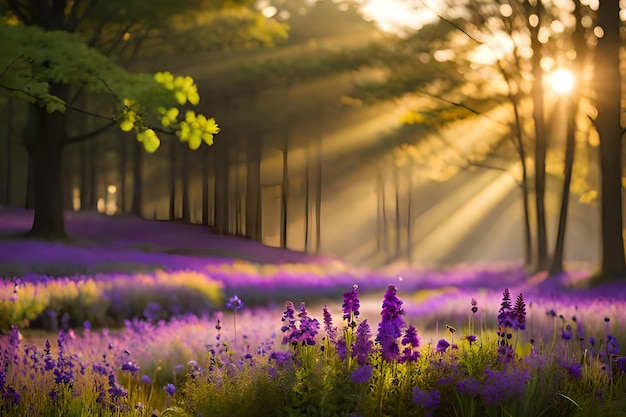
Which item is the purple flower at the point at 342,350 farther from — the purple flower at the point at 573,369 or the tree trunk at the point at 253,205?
the tree trunk at the point at 253,205

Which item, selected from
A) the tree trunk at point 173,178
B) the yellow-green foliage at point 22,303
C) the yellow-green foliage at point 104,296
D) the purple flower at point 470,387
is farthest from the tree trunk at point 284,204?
the purple flower at point 470,387

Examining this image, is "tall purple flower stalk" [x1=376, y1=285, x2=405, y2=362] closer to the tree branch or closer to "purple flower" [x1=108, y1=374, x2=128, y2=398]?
"purple flower" [x1=108, y1=374, x2=128, y2=398]

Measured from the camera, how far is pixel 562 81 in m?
14.4

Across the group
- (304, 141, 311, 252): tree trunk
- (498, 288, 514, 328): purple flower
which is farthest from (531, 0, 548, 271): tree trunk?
(498, 288, 514, 328): purple flower

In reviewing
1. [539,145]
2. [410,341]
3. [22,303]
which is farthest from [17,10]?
[539,145]

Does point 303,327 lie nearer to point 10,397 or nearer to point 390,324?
point 390,324

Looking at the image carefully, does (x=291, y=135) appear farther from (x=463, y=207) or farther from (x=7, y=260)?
(x=463, y=207)

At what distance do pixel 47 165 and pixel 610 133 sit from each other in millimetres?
8293

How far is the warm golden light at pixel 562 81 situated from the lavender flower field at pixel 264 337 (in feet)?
12.8

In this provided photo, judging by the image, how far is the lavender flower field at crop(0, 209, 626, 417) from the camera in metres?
4.06

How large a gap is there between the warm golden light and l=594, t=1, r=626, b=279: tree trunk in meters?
2.17

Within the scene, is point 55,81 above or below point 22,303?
above

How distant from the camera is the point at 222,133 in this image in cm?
749

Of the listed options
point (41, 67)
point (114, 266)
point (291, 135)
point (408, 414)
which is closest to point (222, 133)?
point (291, 135)
